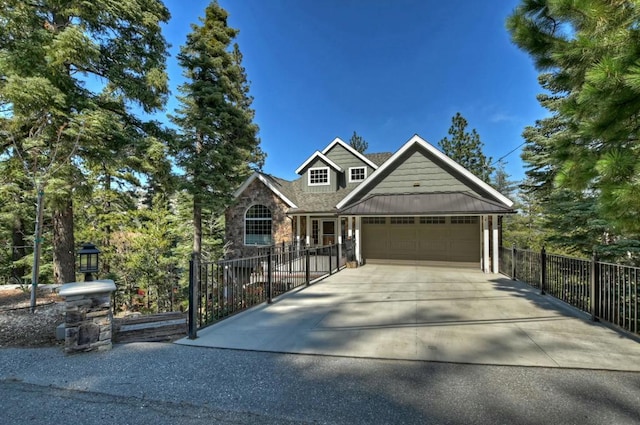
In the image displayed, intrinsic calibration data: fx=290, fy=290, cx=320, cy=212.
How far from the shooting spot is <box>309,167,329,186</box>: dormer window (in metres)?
16.7

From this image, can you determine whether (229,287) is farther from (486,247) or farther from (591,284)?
(486,247)

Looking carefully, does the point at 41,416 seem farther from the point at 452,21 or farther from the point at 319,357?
the point at 452,21

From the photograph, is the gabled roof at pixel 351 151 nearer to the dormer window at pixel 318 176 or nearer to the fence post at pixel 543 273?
the dormer window at pixel 318 176

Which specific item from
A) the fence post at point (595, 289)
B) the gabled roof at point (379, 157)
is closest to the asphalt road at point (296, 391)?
the fence post at point (595, 289)

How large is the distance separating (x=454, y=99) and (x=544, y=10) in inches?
910

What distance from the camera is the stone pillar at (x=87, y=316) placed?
11.9 ft

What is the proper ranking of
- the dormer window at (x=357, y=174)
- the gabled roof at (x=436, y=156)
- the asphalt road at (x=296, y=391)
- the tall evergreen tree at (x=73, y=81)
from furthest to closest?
the dormer window at (x=357, y=174), the gabled roof at (x=436, y=156), the tall evergreen tree at (x=73, y=81), the asphalt road at (x=296, y=391)

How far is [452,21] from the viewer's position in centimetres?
1380

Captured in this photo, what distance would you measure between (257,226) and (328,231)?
3989 millimetres

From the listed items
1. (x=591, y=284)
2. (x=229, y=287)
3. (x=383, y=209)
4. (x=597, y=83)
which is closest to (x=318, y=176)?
(x=383, y=209)

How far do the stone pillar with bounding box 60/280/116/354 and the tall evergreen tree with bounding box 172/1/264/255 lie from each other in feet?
32.8

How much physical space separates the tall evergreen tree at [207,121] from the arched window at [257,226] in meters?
2.09

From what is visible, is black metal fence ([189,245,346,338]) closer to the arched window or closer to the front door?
the front door

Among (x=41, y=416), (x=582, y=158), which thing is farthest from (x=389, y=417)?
(x=582, y=158)
